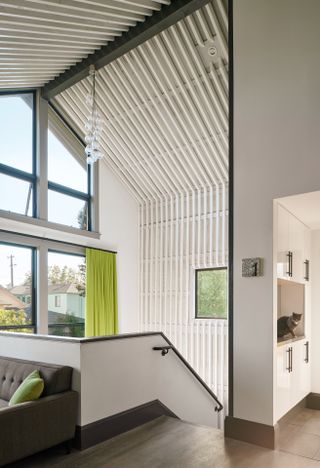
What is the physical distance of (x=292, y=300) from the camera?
450 cm

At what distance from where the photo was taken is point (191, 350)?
756cm

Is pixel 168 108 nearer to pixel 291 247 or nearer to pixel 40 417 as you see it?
pixel 291 247

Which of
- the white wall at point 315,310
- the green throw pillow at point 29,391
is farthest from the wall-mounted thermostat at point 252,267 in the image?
the green throw pillow at point 29,391

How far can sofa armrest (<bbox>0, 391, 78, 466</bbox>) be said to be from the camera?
2.98 m

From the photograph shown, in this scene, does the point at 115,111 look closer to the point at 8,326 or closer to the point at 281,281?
the point at 8,326

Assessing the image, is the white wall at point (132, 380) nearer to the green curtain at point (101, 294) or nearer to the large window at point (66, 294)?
the green curtain at point (101, 294)

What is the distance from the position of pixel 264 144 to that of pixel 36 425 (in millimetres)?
3166

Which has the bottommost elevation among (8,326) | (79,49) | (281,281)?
(8,326)

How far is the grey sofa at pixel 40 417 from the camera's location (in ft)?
9.82

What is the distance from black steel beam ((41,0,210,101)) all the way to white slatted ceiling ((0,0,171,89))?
0.25ft

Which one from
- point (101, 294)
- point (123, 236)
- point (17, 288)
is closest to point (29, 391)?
point (17, 288)

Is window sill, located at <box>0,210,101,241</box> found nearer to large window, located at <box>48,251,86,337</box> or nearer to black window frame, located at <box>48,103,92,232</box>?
black window frame, located at <box>48,103,92,232</box>

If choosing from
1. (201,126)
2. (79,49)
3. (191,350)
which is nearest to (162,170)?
(201,126)

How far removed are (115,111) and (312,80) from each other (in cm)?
421
